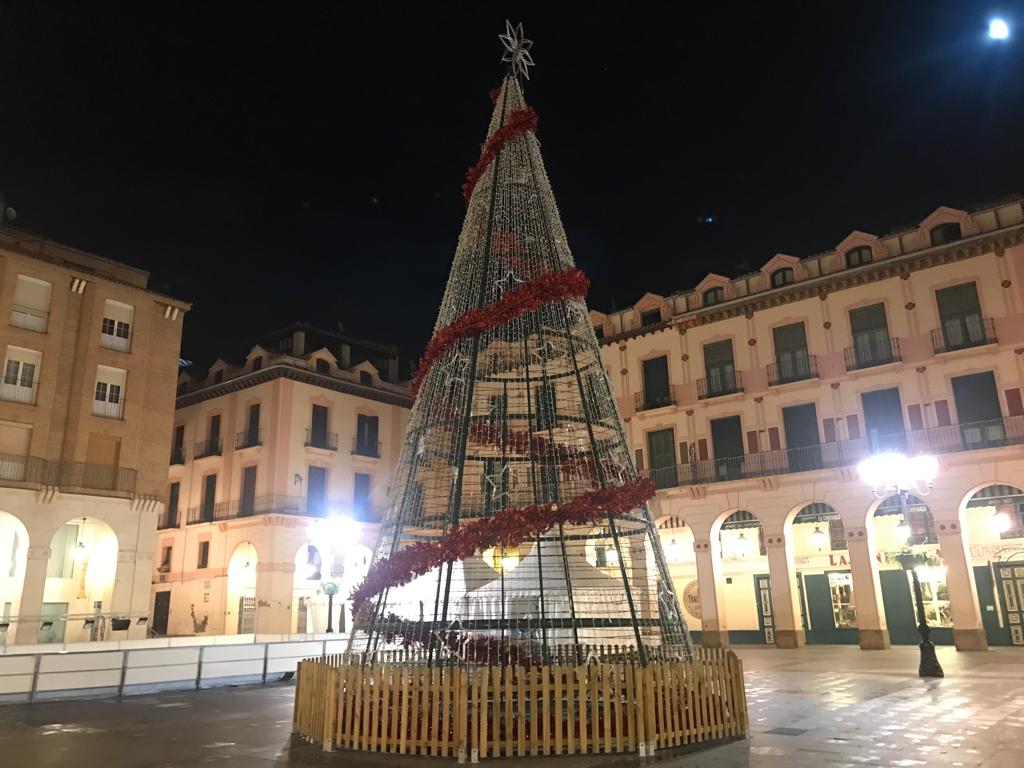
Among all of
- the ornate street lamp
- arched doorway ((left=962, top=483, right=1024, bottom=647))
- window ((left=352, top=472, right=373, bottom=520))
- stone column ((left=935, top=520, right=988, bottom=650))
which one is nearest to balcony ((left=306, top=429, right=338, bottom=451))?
window ((left=352, top=472, right=373, bottom=520))

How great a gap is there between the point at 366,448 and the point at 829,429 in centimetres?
2314

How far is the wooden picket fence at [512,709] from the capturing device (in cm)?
880

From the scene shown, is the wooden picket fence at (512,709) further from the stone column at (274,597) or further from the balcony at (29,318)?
the stone column at (274,597)

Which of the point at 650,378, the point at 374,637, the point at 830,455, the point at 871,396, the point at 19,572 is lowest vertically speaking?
the point at 374,637

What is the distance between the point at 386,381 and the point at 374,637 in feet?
116

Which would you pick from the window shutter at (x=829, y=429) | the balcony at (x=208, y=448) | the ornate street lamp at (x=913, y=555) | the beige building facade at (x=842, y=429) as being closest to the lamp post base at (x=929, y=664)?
the ornate street lamp at (x=913, y=555)

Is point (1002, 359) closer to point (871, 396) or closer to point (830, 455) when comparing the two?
point (871, 396)

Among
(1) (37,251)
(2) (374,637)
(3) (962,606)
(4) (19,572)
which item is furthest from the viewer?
(1) (37,251)

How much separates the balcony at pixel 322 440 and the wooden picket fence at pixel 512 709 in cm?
2912

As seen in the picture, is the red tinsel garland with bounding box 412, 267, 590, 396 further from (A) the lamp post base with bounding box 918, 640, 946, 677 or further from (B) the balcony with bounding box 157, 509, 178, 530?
(B) the balcony with bounding box 157, 509, 178, 530

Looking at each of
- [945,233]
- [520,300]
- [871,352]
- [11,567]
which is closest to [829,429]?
[871,352]

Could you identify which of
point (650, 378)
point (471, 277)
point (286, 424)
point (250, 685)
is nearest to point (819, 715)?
point (471, 277)

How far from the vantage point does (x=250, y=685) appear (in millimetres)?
18906

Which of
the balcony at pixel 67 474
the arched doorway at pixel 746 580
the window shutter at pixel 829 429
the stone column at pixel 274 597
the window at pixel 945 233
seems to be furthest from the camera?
the stone column at pixel 274 597
